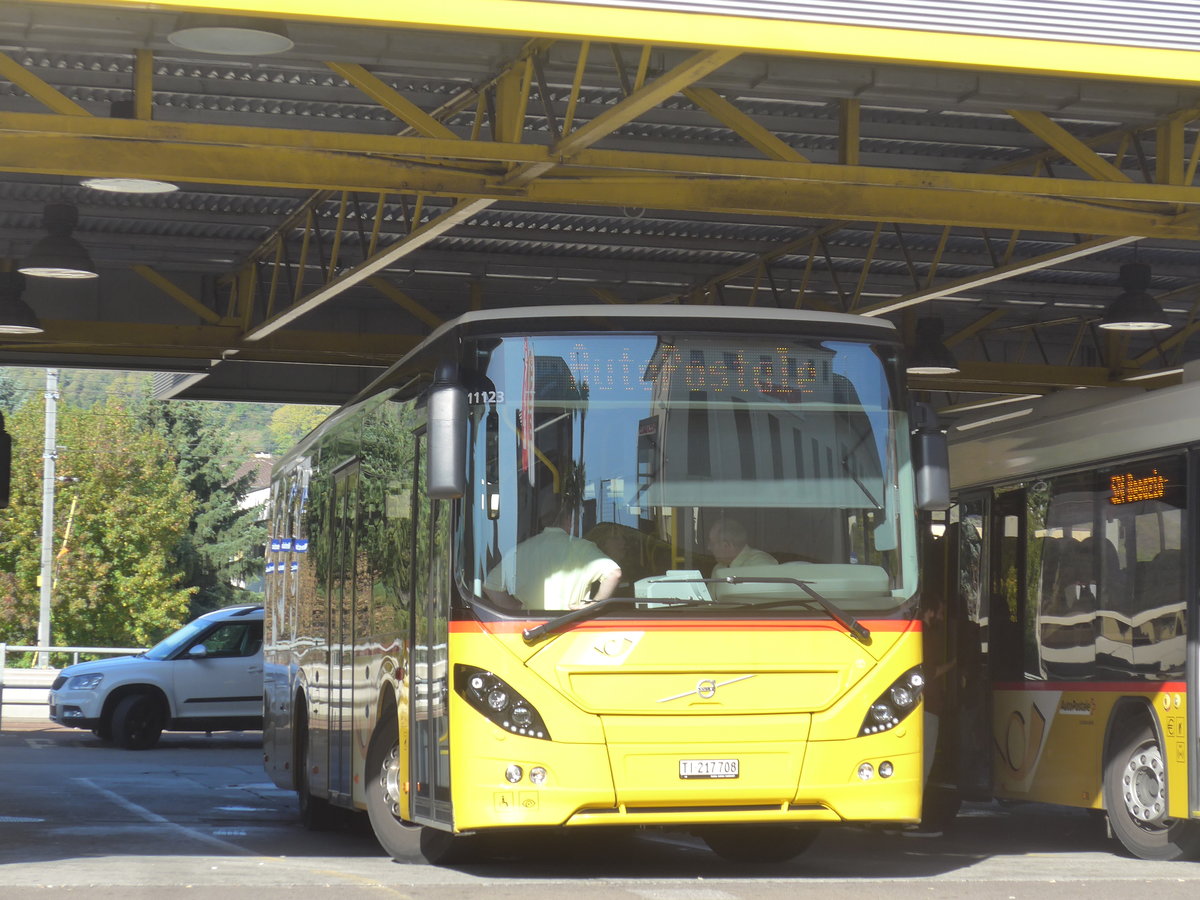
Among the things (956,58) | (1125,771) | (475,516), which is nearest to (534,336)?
(475,516)

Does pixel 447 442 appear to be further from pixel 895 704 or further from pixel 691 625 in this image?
pixel 895 704

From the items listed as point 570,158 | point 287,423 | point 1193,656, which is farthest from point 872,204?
point 287,423

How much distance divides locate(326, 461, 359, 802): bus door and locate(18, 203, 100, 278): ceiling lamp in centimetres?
377

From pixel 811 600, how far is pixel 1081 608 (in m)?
3.52

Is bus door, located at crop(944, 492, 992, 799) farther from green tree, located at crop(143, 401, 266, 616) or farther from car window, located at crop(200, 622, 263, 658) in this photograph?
green tree, located at crop(143, 401, 266, 616)

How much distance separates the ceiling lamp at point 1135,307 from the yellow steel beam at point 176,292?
9.14 meters

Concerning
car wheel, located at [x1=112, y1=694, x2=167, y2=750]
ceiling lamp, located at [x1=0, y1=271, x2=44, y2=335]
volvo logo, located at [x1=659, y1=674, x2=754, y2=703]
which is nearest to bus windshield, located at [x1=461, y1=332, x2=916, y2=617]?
volvo logo, located at [x1=659, y1=674, x2=754, y2=703]

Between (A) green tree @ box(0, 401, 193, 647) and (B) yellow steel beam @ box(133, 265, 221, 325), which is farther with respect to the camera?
(A) green tree @ box(0, 401, 193, 647)

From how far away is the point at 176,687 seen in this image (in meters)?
26.3

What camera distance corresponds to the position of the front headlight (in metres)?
26.1

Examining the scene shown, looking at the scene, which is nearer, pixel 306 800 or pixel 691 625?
pixel 691 625

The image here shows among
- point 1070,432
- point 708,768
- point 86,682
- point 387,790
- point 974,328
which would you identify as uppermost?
point 974,328

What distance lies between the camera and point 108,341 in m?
20.2

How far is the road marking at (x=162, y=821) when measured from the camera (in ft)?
40.2
